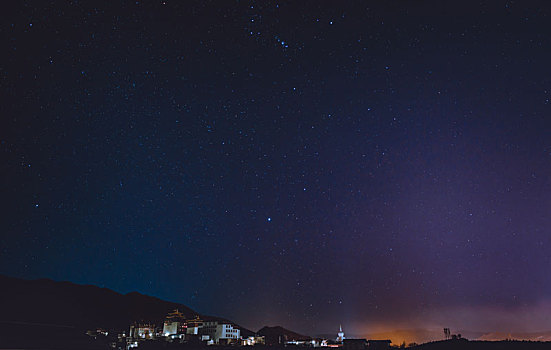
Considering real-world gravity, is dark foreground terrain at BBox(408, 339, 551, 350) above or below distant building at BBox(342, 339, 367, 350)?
above

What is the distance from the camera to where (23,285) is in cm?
16988

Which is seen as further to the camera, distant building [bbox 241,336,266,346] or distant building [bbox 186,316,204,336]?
distant building [bbox 186,316,204,336]

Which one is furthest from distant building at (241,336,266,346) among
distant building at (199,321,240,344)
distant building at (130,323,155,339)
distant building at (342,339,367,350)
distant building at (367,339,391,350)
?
distant building at (130,323,155,339)

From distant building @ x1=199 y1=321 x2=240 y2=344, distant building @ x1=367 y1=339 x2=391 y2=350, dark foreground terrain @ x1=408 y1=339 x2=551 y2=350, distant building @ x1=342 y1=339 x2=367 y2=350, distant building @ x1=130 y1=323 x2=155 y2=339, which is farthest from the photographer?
distant building @ x1=130 y1=323 x2=155 y2=339

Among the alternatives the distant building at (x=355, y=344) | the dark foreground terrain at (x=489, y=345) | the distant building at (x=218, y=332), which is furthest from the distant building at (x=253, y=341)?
the dark foreground terrain at (x=489, y=345)

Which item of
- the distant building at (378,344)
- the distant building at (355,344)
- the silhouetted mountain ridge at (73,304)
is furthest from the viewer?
the silhouetted mountain ridge at (73,304)

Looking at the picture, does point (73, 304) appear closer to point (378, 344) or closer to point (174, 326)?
point (174, 326)

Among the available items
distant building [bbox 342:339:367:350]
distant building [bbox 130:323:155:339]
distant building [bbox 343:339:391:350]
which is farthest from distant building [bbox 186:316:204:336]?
distant building [bbox 342:339:367:350]

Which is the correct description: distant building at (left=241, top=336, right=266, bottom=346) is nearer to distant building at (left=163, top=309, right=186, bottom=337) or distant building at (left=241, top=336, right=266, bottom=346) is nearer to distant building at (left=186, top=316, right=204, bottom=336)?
distant building at (left=186, top=316, right=204, bottom=336)

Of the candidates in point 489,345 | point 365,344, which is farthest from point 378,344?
point 489,345

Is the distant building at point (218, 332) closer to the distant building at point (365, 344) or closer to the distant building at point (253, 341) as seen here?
the distant building at point (253, 341)

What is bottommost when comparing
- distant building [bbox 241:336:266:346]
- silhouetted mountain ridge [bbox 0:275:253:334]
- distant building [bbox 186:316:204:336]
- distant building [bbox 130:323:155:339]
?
distant building [bbox 241:336:266:346]

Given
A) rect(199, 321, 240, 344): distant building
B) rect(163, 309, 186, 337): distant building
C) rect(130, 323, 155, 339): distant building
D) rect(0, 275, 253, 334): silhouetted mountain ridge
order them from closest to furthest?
rect(199, 321, 240, 344): distant building
rect(163, 309, 186, 337): distant building
rect(130, 323, 155, 339): distant building
rect(0, 275, 253, 334): silhouetted mountain ridge

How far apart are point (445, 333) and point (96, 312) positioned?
140m
